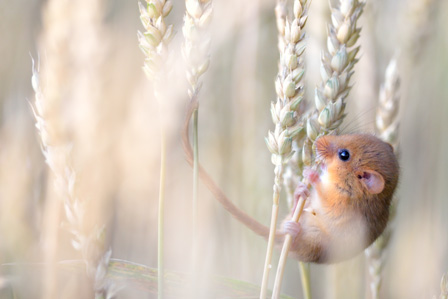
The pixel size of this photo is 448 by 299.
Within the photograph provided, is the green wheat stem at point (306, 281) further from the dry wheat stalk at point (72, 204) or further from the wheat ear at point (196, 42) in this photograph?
the dry wheat stalk at point (72, 204)

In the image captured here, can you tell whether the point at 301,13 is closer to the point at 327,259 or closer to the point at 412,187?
the point at 327,259

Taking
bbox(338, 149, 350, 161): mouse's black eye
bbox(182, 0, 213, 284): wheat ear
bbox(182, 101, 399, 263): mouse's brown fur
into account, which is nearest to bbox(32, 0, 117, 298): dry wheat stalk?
bbox(182, 0, 213, 284): wheat ear

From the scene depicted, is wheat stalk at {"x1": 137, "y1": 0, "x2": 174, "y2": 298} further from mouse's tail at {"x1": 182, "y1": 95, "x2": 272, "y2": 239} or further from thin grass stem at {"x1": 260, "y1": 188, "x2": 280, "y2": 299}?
thin grass stem at {"x1": 260, "y1": 188, "x2": 280, "y2": 299}

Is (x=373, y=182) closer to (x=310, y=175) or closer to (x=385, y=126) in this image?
(x=385, y=126)

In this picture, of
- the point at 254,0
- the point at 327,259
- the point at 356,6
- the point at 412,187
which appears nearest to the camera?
the point at 356,6

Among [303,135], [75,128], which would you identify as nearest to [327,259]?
[303,135]

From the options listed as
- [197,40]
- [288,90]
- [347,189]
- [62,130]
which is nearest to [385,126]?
[347,189]

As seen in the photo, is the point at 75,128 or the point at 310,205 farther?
the point at 310,205
